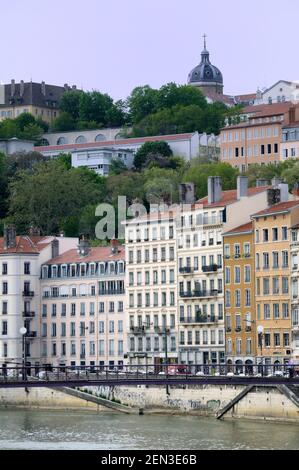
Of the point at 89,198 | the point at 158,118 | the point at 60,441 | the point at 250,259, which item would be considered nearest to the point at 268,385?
the point at 60,441

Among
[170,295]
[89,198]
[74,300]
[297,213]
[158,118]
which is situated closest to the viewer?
[297,213]

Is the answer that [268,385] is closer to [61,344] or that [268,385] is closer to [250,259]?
[250,259]

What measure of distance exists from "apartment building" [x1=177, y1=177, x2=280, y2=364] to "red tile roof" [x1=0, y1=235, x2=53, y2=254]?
534 inches

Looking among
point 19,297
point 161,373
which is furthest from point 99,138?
point 161,373

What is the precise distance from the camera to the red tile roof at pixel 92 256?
106375 mm

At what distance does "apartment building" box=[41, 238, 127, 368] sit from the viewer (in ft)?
341

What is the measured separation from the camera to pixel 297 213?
295 feet

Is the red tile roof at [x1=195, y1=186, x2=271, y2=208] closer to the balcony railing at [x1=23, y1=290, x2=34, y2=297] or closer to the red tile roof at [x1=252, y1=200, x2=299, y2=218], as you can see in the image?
the red tile roof at [x1=252, y1=200, x2=299, y2=218]

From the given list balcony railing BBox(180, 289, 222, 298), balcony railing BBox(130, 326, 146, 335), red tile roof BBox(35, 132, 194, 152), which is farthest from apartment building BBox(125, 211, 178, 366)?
red tile roof BBox(35, 132, 194, 152)

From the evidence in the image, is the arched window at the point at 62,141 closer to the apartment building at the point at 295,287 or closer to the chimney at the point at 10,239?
the chimney at the point at 10,239

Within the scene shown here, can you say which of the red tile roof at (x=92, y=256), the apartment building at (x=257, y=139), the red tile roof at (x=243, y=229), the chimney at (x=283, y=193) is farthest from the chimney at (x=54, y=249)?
the apartment building at (x=257, y=139)

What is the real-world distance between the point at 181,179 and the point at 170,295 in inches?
1926

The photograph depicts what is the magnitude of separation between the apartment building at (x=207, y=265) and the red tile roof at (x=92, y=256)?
24.2 feet

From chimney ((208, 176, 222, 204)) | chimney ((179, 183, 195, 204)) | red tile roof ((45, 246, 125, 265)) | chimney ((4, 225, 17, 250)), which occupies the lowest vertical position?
red tile roof ((45, 246, 125, 265))
